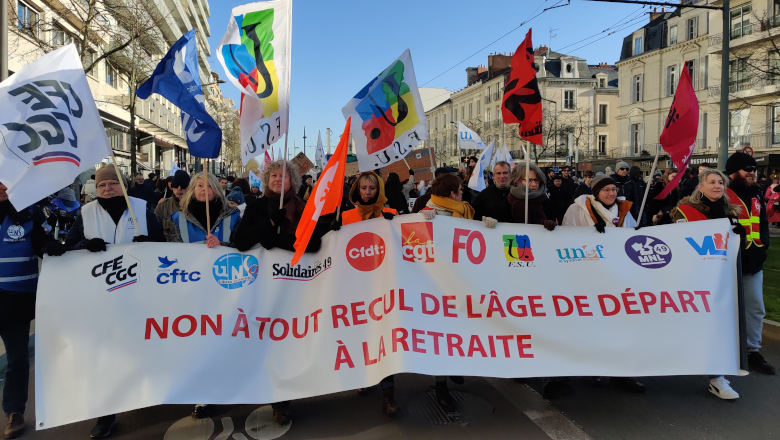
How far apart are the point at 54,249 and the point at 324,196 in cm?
192

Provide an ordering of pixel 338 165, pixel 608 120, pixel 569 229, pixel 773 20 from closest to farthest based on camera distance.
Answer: pixel 338 165, pixel 569 229, pixel 773 20, pixel 608 120

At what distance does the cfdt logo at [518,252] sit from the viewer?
413 cm

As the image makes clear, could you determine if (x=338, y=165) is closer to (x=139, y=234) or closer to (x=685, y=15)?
(x=139, y=234)

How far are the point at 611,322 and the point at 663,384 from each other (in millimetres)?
1021

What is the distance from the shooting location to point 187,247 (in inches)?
158

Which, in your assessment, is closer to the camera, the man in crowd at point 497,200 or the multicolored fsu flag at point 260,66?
the multicolored fsu flag at point 260,66

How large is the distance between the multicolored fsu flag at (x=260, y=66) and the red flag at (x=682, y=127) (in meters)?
3.40

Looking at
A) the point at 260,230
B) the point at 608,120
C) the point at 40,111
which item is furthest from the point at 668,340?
the point at 608,120

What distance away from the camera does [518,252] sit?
416cm

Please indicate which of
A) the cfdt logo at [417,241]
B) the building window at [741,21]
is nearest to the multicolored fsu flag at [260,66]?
the cfdt logo at [417,241]

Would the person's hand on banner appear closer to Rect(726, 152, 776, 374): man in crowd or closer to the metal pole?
Rect(726, 152, 776, 374): man in crowd

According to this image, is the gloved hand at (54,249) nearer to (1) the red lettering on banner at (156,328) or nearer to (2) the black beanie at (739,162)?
(1) the red lettering on banner at (156,328)

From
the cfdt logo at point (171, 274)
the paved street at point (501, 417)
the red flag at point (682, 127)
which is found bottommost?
the paved street at point (501, 417)

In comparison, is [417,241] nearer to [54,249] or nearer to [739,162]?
[54,249]
